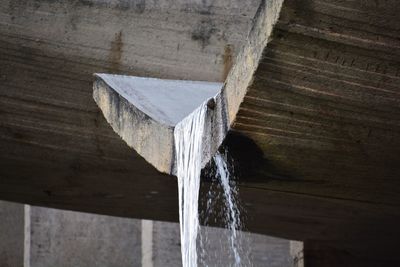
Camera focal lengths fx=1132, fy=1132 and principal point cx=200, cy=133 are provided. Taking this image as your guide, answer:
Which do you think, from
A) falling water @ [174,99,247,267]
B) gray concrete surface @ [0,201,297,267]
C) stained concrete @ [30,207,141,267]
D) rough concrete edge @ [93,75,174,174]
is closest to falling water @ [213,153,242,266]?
falling water @ [174,99,247,267]

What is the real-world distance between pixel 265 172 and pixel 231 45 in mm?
1090

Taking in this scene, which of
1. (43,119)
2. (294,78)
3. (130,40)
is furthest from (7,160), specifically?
(294,78)

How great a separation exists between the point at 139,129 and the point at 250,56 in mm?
884

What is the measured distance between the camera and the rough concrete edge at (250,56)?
3.70 metres

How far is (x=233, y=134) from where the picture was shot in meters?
4.23

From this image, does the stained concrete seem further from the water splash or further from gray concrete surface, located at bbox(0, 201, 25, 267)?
the water splash

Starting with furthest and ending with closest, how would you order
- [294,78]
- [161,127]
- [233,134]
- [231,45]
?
1. [231,45]
2. [161,127]
3. [233,134]
4. [294,78]

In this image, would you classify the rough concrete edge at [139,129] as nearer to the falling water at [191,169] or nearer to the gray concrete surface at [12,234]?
the falling water at [191,169]

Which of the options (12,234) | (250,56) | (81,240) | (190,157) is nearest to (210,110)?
(190,157)

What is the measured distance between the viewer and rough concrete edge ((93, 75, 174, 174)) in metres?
4.54

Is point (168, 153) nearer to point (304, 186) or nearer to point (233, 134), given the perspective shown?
point (233, 134)

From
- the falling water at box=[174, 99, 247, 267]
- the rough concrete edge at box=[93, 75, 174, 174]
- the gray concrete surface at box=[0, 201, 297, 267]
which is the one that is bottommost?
the falling water at box=[174, 99, 247, 267]

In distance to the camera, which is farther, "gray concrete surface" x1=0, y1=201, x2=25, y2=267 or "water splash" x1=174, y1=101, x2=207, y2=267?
"gray concrete surface" x1=0, y1=201, x2=25, y2=267

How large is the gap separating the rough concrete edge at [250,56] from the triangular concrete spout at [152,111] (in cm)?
10
